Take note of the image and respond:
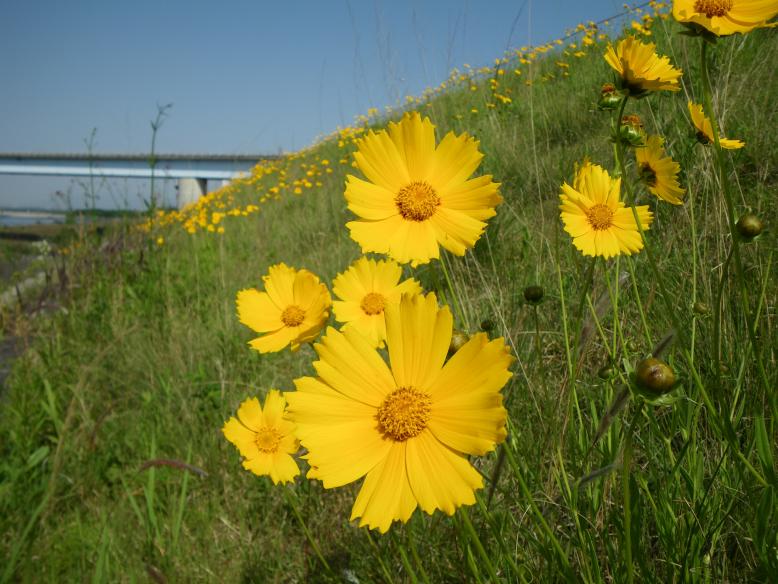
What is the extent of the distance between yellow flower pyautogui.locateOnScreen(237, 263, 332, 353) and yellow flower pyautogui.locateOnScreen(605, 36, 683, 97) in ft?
2.46

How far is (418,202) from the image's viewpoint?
3.18 feet

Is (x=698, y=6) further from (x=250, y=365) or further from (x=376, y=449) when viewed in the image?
(x=250, y=365)

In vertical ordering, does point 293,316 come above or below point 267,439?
above

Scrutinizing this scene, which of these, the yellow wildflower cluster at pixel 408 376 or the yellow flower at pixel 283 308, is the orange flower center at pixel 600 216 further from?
the yellow flower at pixel 283 308

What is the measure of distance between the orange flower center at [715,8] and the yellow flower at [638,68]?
12 cm

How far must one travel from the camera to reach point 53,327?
129 inches

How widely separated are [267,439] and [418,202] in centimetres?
81

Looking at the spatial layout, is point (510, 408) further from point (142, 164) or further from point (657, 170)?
point (142, 164)

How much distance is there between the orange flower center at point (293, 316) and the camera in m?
1.27

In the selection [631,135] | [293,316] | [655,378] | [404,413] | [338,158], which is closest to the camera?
[655,378]

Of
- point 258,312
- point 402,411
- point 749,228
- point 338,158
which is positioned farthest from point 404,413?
point 338,158

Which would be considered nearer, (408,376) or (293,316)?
(408,376)

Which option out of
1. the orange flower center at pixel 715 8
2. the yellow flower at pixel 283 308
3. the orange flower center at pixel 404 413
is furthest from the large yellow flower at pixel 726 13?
the yellow flower at pixel 283 308

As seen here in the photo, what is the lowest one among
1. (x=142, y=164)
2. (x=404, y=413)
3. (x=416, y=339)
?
(x=404, y=413)
